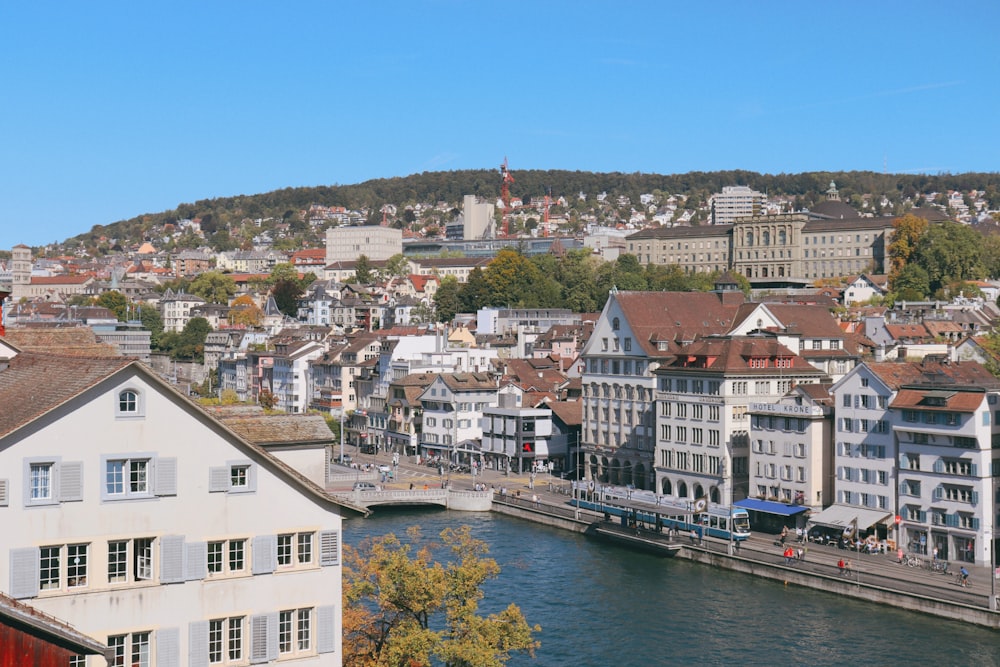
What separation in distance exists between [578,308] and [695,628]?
109 m

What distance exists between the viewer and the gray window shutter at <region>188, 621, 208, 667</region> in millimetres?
17297

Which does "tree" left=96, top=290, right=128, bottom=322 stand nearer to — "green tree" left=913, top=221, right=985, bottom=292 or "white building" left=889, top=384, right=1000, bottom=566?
"green tree" left=913, top=221, right=985, bottom=292

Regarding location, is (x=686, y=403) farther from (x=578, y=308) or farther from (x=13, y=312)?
(x=13, y=312)

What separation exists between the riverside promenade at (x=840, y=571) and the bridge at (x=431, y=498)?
7.51 ft

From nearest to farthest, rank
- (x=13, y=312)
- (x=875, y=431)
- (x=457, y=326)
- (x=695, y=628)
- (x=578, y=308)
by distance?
(x=695, y=628) → (x=875, y=431) → (x=457, y=326) → (x=578, y=308) → (x=13, y=312)

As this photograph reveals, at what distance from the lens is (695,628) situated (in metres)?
44.9

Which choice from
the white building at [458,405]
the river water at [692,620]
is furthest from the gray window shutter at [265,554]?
the white building at [458,405]

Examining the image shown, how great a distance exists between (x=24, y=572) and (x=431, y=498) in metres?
58.5

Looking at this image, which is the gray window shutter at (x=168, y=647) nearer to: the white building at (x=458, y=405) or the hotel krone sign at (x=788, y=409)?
the hotel krone sign at (x=788, y=409)

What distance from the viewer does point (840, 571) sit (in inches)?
1989

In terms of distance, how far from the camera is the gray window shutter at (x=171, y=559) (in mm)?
17172

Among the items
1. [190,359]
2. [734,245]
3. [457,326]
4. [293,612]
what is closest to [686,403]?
[293,612]

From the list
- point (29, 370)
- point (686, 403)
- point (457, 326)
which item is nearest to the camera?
point (29, 370)

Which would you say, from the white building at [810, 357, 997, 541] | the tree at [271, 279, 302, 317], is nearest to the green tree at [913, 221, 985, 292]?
the white building at [810, 357, 997, 541]
